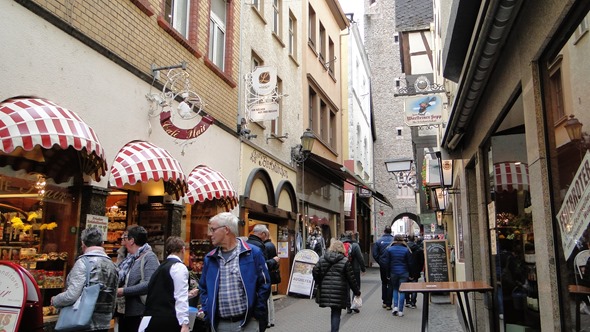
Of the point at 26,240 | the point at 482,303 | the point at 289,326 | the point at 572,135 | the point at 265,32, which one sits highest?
the point at 265,32

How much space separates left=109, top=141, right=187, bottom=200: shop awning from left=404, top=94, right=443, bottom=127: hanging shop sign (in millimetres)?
6707

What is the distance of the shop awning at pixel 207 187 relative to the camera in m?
9.62

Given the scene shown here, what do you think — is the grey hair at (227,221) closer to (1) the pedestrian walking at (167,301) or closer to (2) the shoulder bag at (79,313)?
(1) the pedestrian walking at (167,301)

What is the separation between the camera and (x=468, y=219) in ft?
29.2

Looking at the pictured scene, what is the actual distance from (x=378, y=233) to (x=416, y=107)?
98.3ft

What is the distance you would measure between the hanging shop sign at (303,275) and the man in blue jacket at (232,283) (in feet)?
24.5

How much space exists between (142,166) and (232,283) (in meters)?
3.78

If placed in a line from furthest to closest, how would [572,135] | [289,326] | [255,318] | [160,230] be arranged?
[289,326] → [160,230] → [255,318] → [572,135]

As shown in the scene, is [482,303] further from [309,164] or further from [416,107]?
[309,164]

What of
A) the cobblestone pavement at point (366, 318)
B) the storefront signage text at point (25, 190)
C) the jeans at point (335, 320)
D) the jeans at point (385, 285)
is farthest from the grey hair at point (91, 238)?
the jeans at point (385, 285)

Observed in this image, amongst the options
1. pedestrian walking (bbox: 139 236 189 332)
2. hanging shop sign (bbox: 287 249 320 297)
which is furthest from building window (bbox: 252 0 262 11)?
pedestrian walking (bbox: 139 236 189 332)

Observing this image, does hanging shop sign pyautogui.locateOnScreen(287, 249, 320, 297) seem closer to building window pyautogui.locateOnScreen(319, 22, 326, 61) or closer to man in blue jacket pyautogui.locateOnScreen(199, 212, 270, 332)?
man in blue jacket pyautogui.locateOnScreen(199, 212, 270, 332)

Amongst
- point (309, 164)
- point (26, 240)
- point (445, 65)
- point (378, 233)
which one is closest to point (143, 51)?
point (26, 240)

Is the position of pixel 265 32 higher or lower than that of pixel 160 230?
higher
